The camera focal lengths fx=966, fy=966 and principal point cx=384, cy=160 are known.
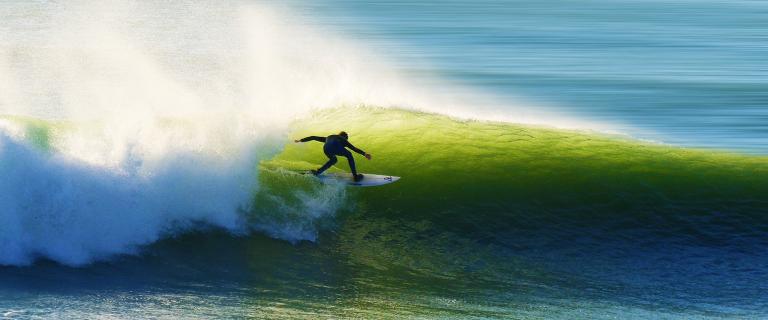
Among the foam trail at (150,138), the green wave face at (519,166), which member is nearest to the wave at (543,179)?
the green wave face at (519,166)

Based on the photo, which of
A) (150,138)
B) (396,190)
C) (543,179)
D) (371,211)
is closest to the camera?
(150,138)

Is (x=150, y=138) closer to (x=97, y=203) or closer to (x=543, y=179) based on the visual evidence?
(x=97, y=203)

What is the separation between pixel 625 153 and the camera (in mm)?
16547

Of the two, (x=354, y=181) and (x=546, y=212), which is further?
(x=546, y=212)

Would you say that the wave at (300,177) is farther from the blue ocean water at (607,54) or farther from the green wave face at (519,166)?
the blue ocean water at (607,54)

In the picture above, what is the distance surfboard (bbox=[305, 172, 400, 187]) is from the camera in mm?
13734

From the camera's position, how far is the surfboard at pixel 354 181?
13.7m

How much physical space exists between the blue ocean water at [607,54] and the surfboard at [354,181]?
880 cm

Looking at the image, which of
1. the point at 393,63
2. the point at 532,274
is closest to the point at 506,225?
the point at 532,274

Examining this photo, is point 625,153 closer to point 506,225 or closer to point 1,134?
point 506,225

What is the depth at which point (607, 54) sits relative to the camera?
3547 centimetres

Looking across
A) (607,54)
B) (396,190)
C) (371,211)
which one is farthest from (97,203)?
(607,54)

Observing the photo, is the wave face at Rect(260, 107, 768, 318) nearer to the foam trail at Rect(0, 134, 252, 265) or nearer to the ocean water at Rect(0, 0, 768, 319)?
the ocean water at Rect(0, 0, 768, 319)

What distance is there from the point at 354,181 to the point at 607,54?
23.7m
